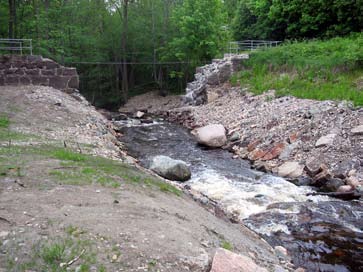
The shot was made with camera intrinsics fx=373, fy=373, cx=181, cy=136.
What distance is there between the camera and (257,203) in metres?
9.52

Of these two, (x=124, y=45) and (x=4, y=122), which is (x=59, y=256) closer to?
(x=4, y=122)

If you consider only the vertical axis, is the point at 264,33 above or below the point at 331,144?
above

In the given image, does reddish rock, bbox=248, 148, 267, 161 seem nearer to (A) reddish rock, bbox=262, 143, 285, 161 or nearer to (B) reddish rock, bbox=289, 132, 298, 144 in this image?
(A) reddish rock, bbox=262, 143, 285, 161

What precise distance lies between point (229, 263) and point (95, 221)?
73.8 inches

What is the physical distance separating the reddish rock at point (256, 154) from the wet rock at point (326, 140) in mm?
1969

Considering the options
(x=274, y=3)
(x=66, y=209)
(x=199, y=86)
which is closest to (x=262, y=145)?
(x=66, y=209)

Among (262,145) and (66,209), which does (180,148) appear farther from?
(66,209)

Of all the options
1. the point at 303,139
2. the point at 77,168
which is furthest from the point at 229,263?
→ the point at 303,139

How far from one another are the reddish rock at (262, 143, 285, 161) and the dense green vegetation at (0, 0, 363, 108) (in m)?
4.91

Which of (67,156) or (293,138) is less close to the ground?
(67,156)

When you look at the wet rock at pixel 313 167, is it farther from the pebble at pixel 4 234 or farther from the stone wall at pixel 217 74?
the stone wall at pixel 217 74

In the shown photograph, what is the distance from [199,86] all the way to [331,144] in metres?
15.1

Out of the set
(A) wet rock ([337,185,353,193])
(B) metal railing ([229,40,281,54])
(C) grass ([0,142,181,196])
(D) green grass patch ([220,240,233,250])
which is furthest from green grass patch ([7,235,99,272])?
(B) metal railing ([229,40,281,54])

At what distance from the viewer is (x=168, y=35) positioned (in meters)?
33.5
